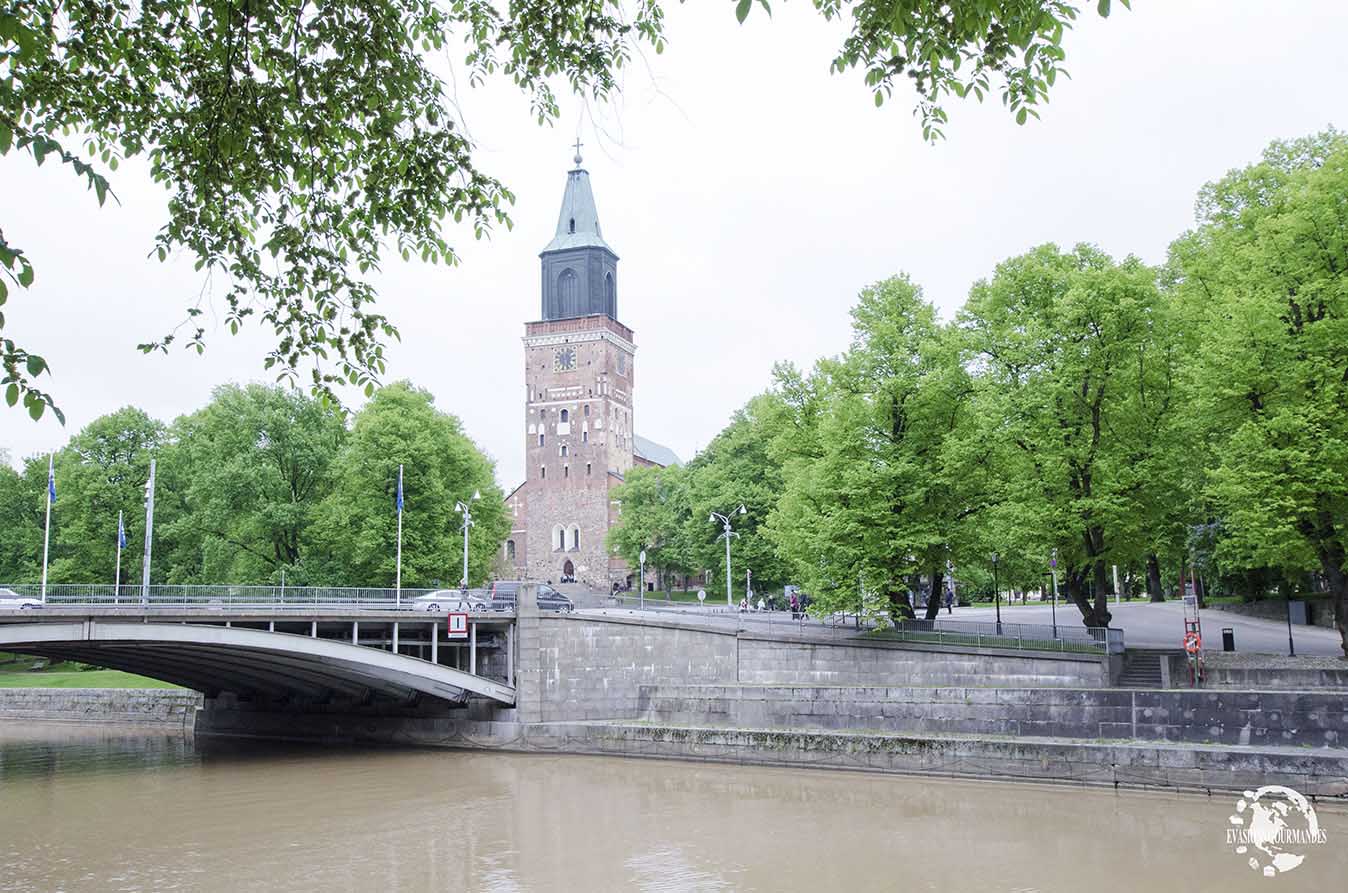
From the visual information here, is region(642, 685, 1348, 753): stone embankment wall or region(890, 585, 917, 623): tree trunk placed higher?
region(890, 585, 917, 623): tree trunk

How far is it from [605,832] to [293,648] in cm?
1041

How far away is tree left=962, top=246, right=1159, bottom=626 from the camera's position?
2808 cm

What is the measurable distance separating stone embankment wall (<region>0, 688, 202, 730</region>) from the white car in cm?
1318

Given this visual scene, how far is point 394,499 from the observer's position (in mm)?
42125

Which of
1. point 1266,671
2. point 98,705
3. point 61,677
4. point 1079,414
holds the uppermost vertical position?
point 1079,414

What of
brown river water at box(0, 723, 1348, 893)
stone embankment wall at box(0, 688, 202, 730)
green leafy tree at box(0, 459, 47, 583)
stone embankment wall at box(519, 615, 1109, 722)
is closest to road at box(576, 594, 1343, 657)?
stone embankment wall at box(519, 615, 1109, 722)

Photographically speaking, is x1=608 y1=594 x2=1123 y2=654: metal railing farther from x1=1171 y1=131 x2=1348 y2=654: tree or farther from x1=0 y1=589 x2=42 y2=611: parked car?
x1=0 y1=589 x2=42 y2=611: parked car

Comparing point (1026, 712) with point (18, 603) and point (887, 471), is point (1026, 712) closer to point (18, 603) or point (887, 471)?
point (887, 471)

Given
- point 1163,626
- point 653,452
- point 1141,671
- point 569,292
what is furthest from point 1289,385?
point 653,452

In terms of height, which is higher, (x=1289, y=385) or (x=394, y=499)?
(x=1289, y=385)

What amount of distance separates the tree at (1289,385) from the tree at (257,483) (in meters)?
31.8

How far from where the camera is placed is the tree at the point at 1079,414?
2808 centimetres

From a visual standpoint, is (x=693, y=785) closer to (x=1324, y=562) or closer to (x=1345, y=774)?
(x=1345, y=774)

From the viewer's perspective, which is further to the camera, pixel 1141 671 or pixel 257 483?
pixel 257 483
